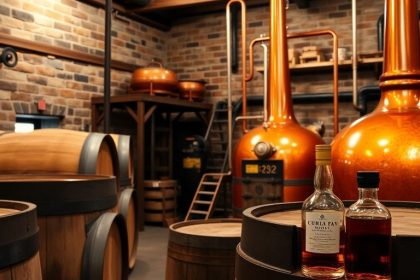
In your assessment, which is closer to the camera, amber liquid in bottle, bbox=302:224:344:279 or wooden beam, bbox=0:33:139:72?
amber liquid in bottle, bbox=302:224:344:279

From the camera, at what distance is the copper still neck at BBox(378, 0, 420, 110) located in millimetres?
2395

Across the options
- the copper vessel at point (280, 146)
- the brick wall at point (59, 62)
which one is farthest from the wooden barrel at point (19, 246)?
the brick wall at point (59, 62)

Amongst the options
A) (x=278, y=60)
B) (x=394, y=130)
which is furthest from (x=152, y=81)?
(x=394, y=130)

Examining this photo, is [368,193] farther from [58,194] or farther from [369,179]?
[58,194]

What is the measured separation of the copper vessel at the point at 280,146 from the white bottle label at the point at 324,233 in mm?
3254

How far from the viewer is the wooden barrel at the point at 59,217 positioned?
5.85 feet

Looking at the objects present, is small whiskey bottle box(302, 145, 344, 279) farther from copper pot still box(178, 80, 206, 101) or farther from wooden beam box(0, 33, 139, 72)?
copper pot still box(178, 80, 206, 101)

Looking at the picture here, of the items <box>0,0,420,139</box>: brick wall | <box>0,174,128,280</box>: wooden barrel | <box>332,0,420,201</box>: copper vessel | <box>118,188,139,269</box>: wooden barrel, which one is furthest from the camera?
<box>0,0,420,139</box>: brick wall

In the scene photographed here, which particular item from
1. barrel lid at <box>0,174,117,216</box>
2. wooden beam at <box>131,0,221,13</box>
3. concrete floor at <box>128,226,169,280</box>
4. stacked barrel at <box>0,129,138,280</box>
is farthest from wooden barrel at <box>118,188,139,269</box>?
wooden beam at <box>131,0,221,13</box>

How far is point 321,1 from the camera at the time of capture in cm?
689

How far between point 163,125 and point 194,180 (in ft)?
4.35

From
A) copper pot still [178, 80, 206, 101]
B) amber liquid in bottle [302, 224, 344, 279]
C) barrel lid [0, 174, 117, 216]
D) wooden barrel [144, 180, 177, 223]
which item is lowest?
wooden barrel [144, 180, 177, 223]

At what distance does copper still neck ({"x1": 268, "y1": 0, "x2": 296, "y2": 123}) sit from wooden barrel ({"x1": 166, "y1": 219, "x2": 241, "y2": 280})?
246cm

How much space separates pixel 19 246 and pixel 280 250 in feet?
2.38
